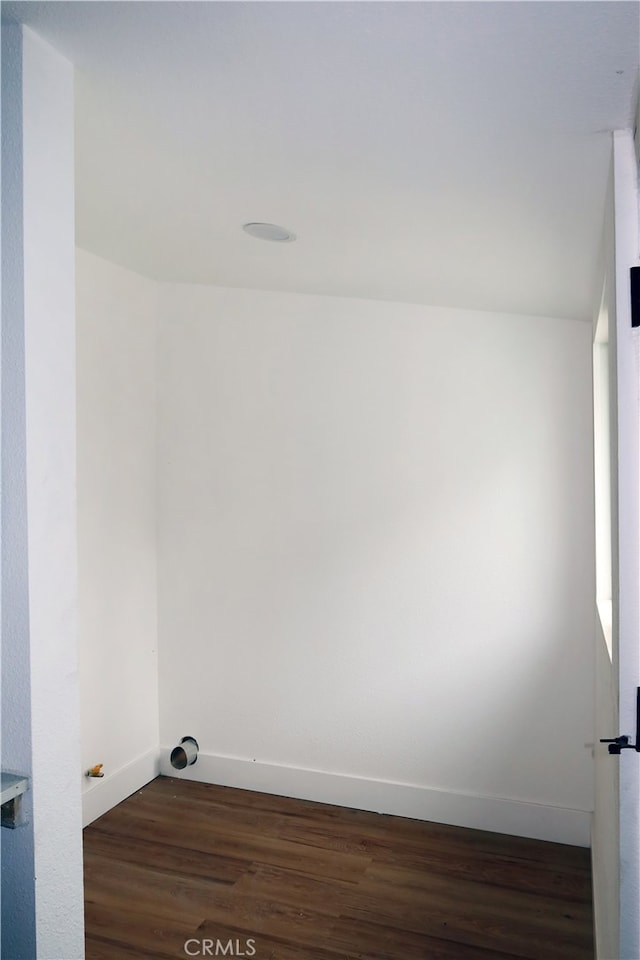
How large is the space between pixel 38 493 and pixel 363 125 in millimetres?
1001

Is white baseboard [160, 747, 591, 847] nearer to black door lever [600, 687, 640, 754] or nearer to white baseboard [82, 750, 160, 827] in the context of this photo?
white baseboard [82, 750, 160, 827]

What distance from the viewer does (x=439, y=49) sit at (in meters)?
1.30

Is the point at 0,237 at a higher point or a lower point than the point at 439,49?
lower

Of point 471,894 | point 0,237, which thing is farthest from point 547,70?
point 471,894

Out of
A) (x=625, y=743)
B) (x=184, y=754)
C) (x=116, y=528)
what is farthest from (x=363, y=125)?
(x=184, y=754)

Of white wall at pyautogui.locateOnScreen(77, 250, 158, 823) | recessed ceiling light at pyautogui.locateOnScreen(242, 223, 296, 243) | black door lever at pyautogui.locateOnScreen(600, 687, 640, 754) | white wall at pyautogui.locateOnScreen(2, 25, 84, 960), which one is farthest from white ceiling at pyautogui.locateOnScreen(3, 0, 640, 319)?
black door lever at pyautogui.locateOnScreen(600, 687, 640, 754)

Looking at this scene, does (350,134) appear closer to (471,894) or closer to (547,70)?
(547,70)

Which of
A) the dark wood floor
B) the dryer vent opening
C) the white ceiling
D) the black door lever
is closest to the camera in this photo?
the white ceiling

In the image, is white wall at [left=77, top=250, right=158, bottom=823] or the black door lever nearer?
the black door lever

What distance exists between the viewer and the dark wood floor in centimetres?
248

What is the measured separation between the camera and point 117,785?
137 inches

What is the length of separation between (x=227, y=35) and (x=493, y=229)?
1075 millimetres

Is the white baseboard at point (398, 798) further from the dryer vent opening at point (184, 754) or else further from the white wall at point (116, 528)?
the white wall at point (116, 528)

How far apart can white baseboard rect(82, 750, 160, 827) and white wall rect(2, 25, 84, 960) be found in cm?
174
